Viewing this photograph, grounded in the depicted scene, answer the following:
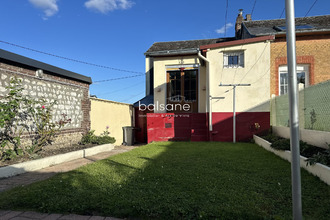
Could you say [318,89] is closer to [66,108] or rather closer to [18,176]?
[18,176]

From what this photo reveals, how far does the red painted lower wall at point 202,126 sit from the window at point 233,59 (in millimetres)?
2136

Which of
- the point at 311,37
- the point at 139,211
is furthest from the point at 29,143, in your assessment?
the point at 311,37

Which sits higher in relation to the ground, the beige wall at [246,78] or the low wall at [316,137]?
the beige wall at [246,78]

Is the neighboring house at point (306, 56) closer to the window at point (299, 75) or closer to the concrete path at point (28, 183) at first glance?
the window at point (299, 75)

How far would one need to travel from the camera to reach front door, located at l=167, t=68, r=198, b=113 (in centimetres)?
1102

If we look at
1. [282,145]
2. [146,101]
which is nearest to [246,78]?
[282,145]

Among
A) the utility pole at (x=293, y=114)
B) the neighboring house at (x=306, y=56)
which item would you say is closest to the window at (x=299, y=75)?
the neighboring house at (x=306, y=56)

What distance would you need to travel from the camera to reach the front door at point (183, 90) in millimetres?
11023

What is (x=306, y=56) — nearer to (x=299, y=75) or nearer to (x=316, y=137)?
(x=299, y=75)

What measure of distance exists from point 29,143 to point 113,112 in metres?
5.15

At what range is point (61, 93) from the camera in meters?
7.18

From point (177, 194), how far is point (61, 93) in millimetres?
6173

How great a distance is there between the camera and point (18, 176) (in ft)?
13.9

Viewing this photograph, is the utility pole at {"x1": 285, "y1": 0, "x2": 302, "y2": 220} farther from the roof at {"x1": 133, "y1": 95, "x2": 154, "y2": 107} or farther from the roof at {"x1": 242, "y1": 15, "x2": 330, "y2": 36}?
the roof at {"x1": 133, "y1": 95, "x2": 154, "y2": 107}
